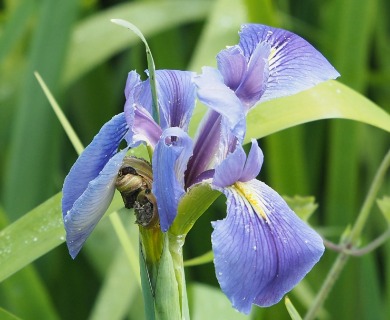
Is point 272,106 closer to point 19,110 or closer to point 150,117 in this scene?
point 150,117

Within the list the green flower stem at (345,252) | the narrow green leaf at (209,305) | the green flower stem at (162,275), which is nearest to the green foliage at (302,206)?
the green flower stem at (345,252)

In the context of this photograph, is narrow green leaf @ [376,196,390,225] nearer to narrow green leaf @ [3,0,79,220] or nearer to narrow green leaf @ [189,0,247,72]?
narrow green leaf @ [189,0,247,72]

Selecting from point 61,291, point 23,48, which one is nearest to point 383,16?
point 23,48

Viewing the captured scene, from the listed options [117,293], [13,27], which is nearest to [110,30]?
[13,27]

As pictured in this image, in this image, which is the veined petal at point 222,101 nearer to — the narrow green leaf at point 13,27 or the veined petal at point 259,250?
the veined petal at point 259,250

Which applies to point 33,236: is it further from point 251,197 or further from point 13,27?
point 13,27

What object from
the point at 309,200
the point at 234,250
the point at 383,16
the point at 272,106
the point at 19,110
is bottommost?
the point at 383,16
